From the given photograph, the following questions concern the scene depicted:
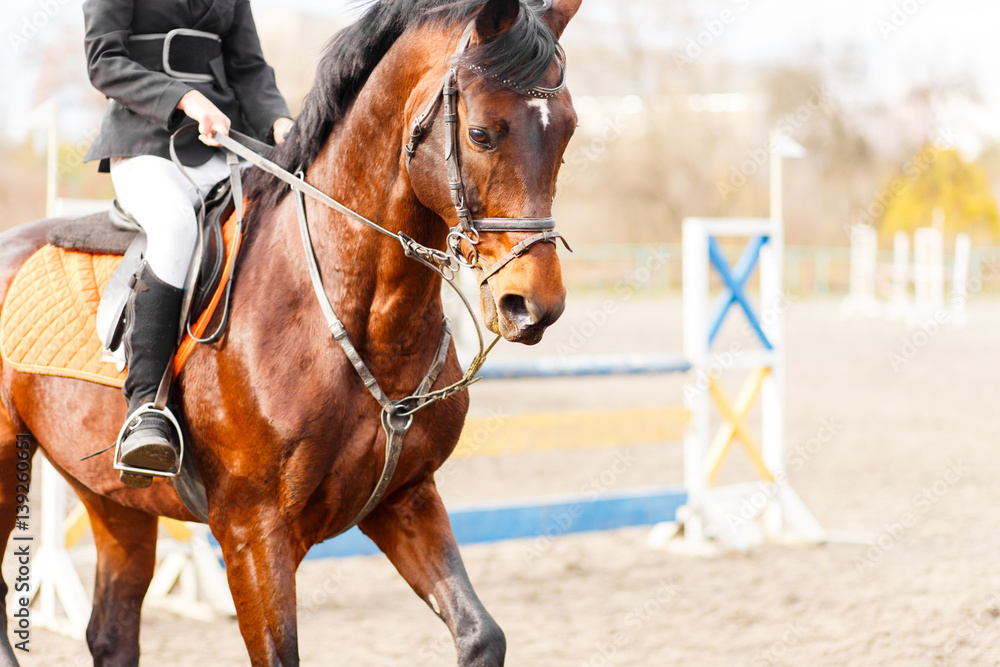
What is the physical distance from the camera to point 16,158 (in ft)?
77.7


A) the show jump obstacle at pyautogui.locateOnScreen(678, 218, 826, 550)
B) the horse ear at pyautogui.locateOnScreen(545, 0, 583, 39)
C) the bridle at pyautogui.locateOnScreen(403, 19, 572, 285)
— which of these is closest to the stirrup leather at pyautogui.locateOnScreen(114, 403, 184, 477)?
the bridle at pyautogui.locateOnScreen(403, 19, 572, 285)

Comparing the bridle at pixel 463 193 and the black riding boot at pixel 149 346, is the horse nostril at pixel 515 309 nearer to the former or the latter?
the bridle at pixel 463 193

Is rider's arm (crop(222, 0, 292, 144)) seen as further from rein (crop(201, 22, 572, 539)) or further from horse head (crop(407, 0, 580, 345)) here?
horse head (crop(407, 0, 580, 345))

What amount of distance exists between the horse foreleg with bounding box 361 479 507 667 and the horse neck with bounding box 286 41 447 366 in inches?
18.7

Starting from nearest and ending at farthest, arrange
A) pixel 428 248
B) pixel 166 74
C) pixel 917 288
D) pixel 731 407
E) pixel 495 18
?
pixel 495 18 → pixel 428 248 → pixel 166 74 → pixel 731 407 → pixel 917 288

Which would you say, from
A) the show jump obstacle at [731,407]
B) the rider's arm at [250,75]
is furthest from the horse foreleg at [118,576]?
the show jump obstacle at [731,407]

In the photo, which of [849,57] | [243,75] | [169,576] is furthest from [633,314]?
[849,57]

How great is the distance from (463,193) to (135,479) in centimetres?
132

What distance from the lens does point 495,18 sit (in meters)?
2.23

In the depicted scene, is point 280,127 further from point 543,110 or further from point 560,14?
point 543,110

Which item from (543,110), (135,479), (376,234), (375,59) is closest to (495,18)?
(543,110)

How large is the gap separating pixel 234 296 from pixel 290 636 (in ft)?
3.07

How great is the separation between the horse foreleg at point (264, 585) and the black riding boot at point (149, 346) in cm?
30

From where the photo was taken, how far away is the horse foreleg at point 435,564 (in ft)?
8.49
